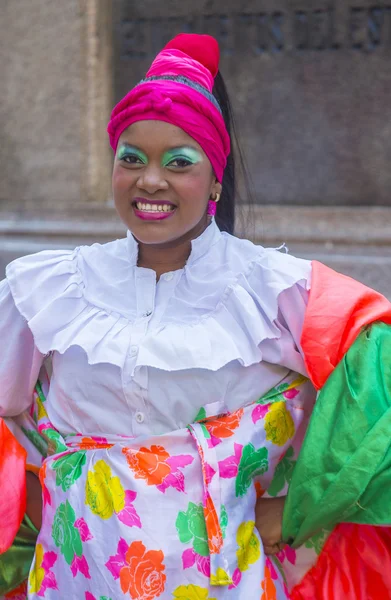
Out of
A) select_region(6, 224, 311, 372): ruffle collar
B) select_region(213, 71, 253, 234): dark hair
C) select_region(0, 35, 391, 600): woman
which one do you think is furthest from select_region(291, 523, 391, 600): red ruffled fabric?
select_region(213, 71, 253, 234): dark hair

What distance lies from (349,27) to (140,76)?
3.76 ft

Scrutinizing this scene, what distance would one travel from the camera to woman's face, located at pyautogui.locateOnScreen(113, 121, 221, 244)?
1.80 meters

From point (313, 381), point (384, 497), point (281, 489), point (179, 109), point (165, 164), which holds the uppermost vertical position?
point (179, 109)

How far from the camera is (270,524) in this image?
1.88 metres

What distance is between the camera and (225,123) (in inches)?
79.0

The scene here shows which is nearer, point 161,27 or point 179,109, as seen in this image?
point 179,109

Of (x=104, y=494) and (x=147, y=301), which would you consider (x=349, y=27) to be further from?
(x=104, y=494)

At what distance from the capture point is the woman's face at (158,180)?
1.80 meters

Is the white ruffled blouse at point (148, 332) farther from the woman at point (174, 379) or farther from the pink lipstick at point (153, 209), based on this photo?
the pink lipstick at point (153, 209)

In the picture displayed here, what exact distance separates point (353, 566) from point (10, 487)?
824mm

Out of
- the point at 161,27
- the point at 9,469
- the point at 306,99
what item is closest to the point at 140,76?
the point at 161,27

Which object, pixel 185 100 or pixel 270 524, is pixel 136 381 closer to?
pixel 270 524

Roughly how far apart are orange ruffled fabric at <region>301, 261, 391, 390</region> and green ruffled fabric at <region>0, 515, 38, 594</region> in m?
0.81

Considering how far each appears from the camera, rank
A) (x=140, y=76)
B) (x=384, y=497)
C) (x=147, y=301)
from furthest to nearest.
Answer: (x=140, y=76) → (x=147, y=301) → (x=384, y=497)
